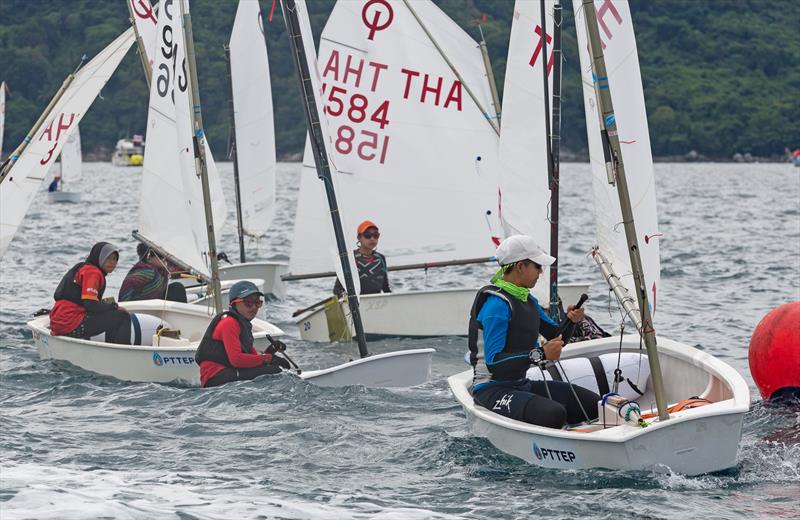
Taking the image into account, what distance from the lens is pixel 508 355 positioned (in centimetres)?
739

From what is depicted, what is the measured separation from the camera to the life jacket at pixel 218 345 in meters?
9.50

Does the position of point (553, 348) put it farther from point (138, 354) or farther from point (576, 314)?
point (138, 354)

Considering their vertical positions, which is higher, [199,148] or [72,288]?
[199,148]

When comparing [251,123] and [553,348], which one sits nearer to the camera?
[553,348]

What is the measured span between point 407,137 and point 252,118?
5.26 metres

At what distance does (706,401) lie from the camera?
7789 mm

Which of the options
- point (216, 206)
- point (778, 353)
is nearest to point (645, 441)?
point (778, 353)

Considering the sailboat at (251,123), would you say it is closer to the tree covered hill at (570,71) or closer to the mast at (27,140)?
the mast at (27,140)

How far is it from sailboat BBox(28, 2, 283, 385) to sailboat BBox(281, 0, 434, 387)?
94cm

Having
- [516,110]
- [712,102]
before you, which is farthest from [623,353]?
[712,102]

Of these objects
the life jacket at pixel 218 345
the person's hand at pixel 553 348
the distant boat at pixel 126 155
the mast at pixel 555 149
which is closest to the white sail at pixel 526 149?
the mast at pixel 555 149

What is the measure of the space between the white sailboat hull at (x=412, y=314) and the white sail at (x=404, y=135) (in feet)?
5.19

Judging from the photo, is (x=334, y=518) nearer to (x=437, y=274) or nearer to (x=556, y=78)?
(x=556, y=78)

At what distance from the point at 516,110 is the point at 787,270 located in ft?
41.0
